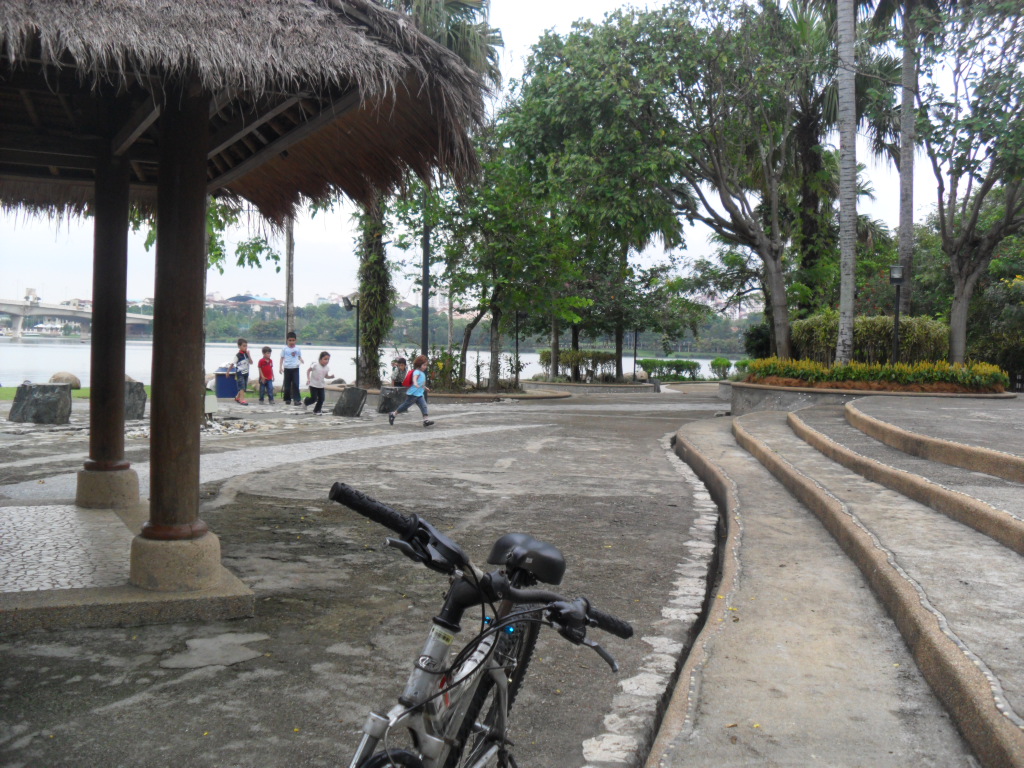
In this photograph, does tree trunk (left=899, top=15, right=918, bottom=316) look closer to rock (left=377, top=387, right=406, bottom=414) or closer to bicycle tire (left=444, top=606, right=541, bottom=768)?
rock (left=377, top=387, right=406, bottom=414)

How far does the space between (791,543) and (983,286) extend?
27385 mm

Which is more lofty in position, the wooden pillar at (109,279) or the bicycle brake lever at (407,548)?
the wooden pillar at (109,279)

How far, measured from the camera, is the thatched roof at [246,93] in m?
4.33

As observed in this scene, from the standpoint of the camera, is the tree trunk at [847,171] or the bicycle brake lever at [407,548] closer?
the bicycle brake lever at [407,548]

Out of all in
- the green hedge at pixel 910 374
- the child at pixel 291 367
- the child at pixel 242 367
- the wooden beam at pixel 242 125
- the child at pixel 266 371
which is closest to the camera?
the wooden beam at pixel 242 125

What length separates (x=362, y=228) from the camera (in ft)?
79.1

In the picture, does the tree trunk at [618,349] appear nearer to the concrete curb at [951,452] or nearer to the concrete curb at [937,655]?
the concrete curb at [951,452]

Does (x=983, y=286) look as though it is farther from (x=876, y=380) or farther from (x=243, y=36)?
(x=243, y=36)

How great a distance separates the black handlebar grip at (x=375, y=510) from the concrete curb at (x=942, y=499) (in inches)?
169

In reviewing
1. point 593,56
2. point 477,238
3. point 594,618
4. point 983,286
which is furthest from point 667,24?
point 594,618

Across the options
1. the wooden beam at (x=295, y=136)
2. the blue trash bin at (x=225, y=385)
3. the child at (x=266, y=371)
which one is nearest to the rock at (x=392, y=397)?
the child at (x=266, y=371)

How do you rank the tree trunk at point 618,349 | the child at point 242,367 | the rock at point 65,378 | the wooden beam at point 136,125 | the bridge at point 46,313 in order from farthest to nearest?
the tree trunk at point 618,349, the rock at point 65,378, the child at point 242,367, the bridge at point 46,313, the wooden beam at point 136,125

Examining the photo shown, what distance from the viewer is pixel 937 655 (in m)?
3.40

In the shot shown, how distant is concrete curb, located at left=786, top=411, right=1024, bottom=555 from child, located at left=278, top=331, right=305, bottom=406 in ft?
46.1
